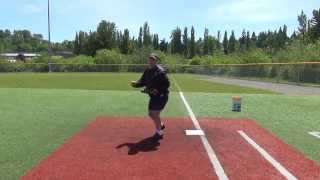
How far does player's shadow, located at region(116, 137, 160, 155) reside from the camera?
35.3 feet

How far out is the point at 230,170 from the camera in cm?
896

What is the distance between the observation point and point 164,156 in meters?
10.1

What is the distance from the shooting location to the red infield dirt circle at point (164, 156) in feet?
28.3

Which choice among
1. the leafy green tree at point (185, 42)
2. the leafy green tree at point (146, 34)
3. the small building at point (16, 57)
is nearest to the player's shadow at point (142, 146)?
the small building at point (16, 57)

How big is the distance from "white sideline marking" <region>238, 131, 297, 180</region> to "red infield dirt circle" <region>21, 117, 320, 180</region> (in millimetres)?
77

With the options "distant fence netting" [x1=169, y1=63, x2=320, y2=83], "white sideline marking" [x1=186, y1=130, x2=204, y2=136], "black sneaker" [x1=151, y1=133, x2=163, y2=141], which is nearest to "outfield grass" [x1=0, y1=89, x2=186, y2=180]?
"black sneaker" [x1=151, y1=133, x2=163, y2=141]

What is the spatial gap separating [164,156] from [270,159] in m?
1.84

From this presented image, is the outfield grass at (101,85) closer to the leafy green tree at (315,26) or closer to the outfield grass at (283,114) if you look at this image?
the outfield grass at (283,114)

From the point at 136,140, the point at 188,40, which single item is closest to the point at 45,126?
the point at 136,140

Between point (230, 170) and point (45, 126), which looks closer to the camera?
point (230, 170)

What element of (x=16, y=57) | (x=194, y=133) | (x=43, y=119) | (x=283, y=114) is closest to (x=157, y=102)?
(x=194, y=133)

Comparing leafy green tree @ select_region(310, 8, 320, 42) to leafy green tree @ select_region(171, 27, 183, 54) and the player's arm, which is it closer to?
leafy green tree @ select_region(171, 27, 183, 54)

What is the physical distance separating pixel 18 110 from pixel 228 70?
145 ft

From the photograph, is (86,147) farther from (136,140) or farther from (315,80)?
(315,80)
